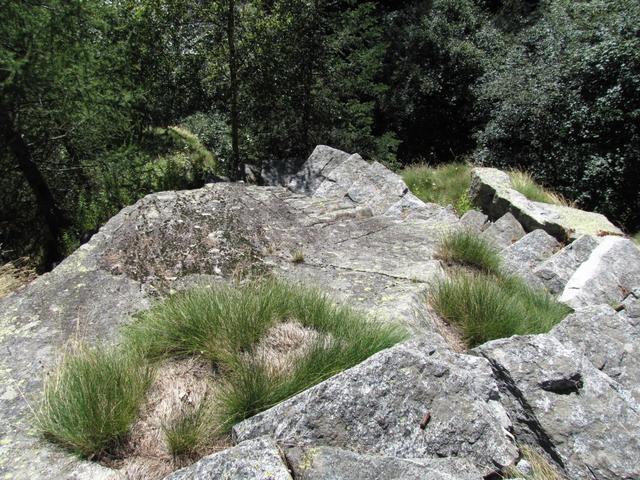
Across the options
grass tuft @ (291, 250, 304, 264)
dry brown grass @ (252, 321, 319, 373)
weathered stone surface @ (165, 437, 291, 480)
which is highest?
weathered stone surface @ (165, 437, 291, 480)

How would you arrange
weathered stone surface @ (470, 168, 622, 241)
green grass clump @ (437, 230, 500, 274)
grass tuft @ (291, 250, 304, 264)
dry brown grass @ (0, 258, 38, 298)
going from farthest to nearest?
weathered stone surface @ (470, 168, 622, 241)
dry brown grass @ (0, 258, 38, 298)
green grass clump @ (437, 230, 500, 274)
grass tuft @ (291, 250, 304, 264)

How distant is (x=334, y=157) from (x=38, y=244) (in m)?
5.06

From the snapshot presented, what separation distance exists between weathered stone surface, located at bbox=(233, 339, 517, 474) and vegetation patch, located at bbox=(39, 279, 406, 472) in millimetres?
328

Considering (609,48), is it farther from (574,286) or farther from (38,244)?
(38,244)

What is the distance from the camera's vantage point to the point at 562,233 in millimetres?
8656

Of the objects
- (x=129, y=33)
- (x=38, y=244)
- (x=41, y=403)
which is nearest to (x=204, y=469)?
(x=41, y=403)

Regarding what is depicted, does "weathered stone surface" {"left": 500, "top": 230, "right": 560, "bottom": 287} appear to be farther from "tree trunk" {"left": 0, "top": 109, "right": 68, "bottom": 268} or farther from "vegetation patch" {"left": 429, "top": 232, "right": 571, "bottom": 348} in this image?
"tree trunk" {"left": 0, "top": 109, "right": 68, "bottom": 268}

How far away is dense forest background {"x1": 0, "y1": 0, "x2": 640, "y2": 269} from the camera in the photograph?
27.6 ft

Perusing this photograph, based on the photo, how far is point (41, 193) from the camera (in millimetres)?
8742

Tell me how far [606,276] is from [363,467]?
5030 mm

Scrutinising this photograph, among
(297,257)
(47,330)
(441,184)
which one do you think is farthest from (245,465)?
(441,184)

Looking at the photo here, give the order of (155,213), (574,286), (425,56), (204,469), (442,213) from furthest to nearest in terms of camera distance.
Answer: (425,56), (442,213), (574,286), (155,213), (204,469)

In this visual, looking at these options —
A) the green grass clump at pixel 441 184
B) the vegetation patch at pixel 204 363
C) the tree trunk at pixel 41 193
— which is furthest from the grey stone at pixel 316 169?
the vegetation patch at pixel 204 363

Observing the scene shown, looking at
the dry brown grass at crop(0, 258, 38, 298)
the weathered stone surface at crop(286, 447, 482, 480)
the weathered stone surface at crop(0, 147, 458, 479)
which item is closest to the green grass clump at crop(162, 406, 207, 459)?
the weathered stone surface at crop(0, 147, 458, 479)
